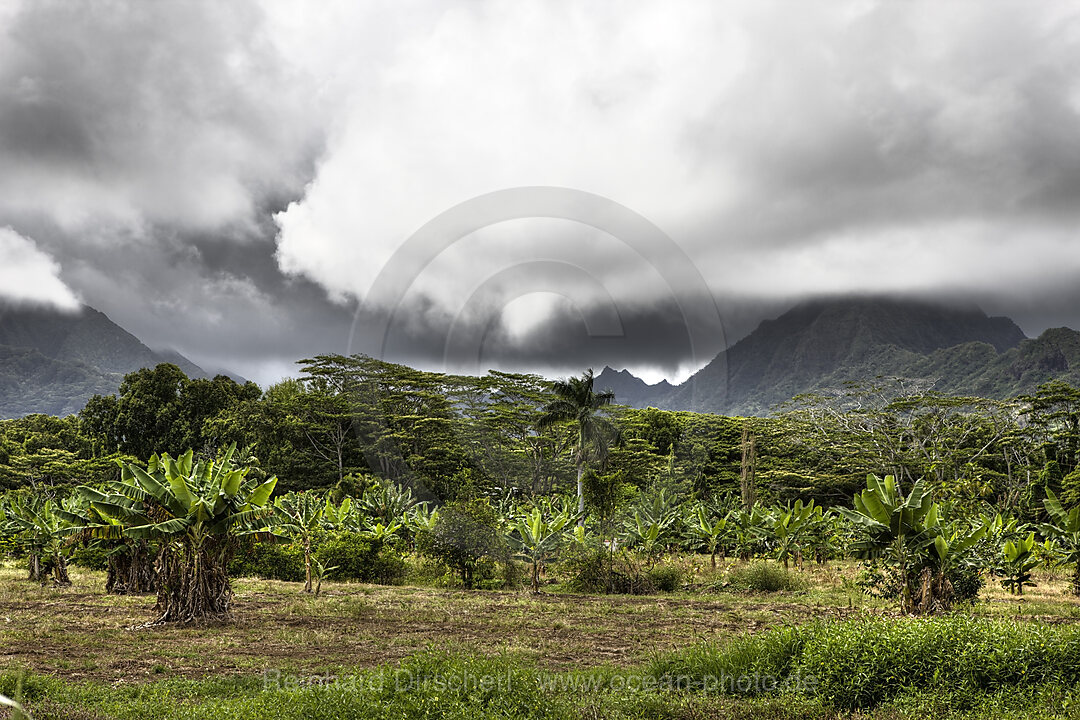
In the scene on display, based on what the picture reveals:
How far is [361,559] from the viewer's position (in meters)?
19.2

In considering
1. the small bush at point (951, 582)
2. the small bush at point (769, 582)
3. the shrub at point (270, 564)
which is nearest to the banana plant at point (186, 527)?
the shrub at point (270, 564)

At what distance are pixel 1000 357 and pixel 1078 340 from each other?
9.85 meters

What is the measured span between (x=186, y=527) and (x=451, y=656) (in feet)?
21.8

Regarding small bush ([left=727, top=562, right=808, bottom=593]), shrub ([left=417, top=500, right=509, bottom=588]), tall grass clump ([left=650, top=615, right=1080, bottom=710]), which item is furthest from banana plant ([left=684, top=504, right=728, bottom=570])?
tall grass clump ([left=650, top=615, right=1080, bottom=710])

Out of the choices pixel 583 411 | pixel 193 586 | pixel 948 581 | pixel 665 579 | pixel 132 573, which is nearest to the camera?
pixel 193 586

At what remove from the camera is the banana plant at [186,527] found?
37.7ft

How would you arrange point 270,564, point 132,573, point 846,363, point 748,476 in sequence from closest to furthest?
point 132,573, point 270,564, point 748,476, point 846,363

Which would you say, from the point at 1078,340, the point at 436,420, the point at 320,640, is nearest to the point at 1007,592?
the point at 320,640

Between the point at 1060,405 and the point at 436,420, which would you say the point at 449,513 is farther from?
the point at 1060,405

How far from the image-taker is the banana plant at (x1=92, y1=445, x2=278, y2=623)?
11.5m

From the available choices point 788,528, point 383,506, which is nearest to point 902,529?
point 788,528

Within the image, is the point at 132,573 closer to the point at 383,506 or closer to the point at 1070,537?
the point at 383,506

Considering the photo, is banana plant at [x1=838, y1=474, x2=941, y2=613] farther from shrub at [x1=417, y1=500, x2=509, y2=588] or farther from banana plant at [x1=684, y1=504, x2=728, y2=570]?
banana plant at [x1=684, y1=504, x2=728, y2=570]

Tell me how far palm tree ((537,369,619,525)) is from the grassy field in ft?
55.2
